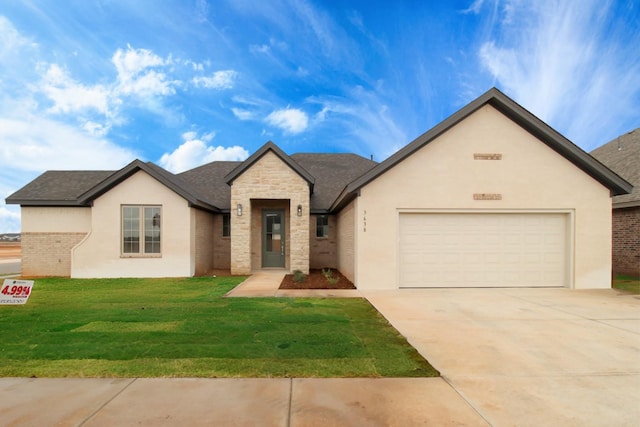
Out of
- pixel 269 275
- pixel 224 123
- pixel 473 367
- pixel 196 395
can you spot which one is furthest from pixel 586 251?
pixel 224 123

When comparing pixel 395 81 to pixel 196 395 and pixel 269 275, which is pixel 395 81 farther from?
pixel 196 395

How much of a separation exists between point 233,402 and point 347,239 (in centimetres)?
1001

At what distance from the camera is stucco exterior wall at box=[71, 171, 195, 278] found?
13.4 meters

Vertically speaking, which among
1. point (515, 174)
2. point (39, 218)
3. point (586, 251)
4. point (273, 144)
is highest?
point (273, 144)

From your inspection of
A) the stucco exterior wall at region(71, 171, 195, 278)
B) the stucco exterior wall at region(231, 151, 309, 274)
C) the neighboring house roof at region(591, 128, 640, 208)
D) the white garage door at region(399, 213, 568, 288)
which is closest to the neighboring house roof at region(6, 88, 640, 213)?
the neighboring house roof at region(591, 128, 640, 208)

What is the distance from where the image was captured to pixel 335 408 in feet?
11.1

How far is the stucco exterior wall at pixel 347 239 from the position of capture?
11.9 m

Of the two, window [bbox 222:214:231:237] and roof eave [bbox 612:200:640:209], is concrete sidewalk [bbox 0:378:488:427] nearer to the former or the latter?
window [bbox 222:214:231:237]

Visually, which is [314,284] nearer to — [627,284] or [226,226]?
[226,226]

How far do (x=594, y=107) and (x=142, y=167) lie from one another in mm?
20805

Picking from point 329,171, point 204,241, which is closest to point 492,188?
point 329,171

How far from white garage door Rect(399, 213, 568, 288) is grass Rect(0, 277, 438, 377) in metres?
3.32

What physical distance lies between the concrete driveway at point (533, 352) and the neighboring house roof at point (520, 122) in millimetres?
4020

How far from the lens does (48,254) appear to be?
1452 cm
